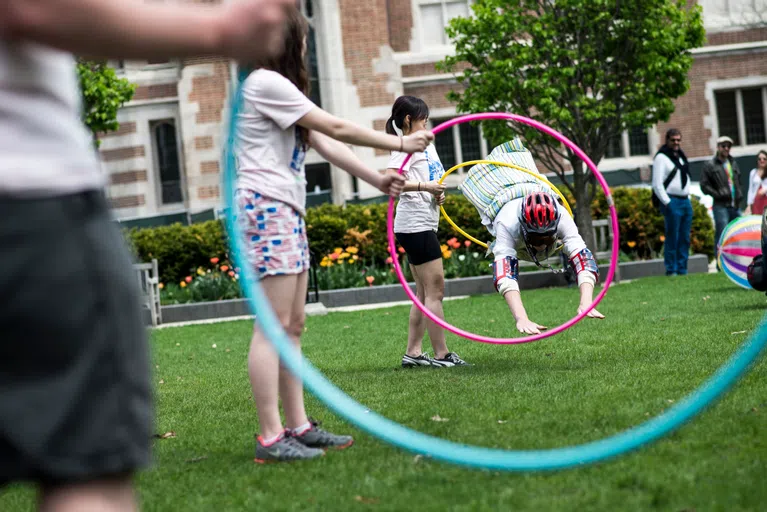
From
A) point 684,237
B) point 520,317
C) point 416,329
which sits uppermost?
point 684,237

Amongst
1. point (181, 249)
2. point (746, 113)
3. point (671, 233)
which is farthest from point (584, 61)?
point (746, 113)

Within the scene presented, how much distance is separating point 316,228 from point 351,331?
6.97 meters

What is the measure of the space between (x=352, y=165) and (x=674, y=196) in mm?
12037

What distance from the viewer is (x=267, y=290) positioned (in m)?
4.36

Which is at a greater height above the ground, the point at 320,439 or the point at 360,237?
the point at 360,237

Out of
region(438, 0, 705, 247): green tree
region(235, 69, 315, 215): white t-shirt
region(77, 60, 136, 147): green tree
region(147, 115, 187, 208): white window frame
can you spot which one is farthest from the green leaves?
region(147, 115, 187, 208): white window frame

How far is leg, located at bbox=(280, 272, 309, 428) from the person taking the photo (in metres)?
4.54

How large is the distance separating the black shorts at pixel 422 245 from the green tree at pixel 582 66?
30.3ft

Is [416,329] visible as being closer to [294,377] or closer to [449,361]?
[449,361]

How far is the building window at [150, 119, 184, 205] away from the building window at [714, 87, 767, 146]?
642 inches

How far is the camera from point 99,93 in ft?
62.5

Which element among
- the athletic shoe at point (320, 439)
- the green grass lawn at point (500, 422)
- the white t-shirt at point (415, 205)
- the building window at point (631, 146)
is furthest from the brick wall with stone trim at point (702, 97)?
the athletic shoe at point (320, 439)

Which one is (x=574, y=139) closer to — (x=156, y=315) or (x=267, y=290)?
(x=156, y=315)

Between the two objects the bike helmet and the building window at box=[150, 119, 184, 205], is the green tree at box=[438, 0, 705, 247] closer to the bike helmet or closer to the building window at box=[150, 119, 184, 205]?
the bike helmet
